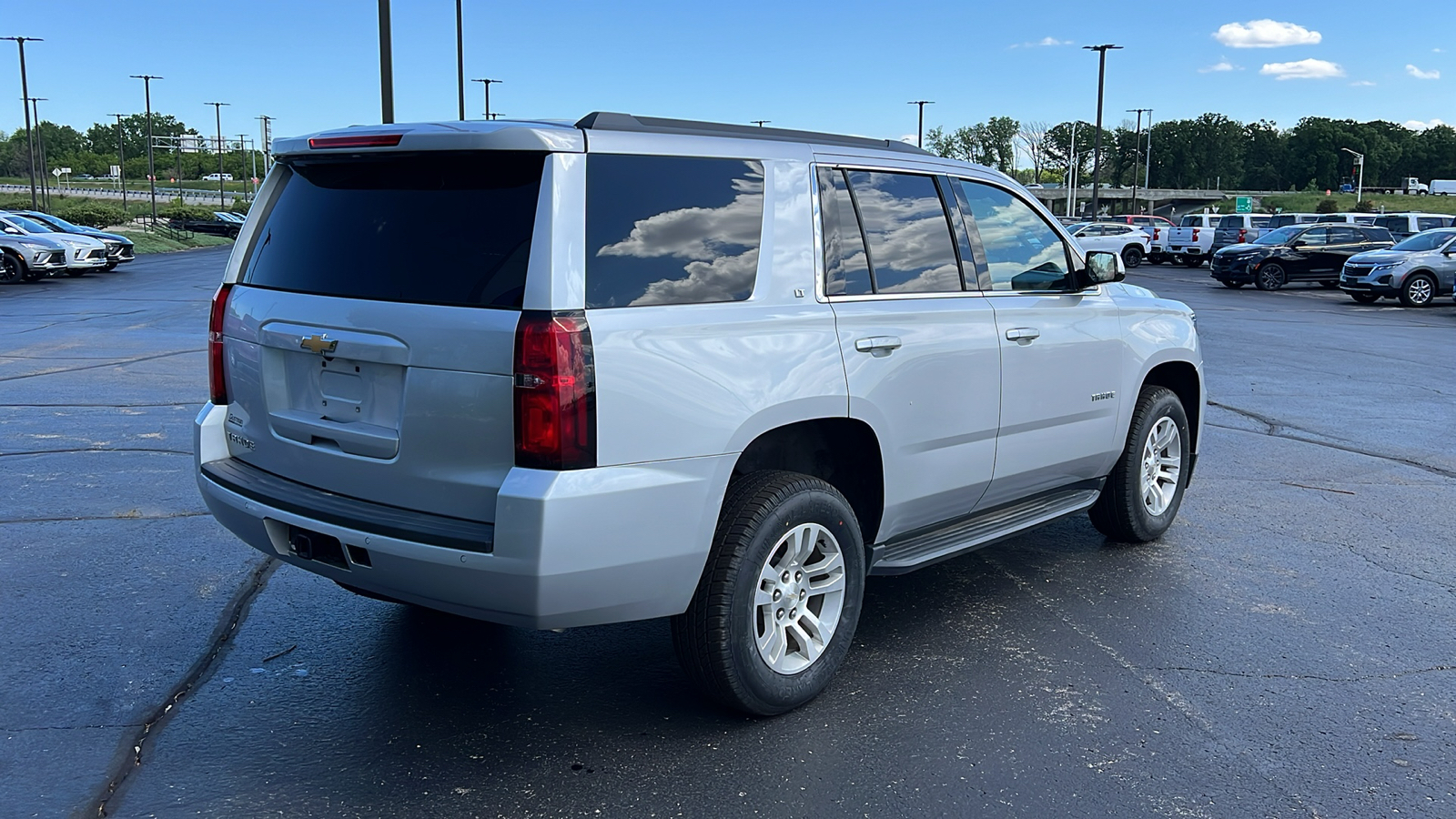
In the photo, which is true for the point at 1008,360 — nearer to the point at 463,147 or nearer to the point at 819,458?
the point at 819,458

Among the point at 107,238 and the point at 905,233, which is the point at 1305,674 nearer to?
the point at 905,233

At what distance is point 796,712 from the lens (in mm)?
4012

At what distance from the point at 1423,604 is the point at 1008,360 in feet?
7.34

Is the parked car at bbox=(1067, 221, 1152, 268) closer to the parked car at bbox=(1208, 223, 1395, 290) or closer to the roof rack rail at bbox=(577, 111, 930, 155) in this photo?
the parked car at bbox=(1208, 223, 1395, 290)

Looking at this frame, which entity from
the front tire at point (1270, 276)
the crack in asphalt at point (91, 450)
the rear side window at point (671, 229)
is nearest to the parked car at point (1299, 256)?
the front tire at point (1270, 276)

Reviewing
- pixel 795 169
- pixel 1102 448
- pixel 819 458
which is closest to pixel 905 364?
pixel 819 458

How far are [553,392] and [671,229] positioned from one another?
721 millimetres

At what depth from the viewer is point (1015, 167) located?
13762cm

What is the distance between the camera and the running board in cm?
442

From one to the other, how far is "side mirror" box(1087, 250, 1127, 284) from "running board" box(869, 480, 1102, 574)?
97 centimetres

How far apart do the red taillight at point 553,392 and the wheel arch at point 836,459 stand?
2.68 ft

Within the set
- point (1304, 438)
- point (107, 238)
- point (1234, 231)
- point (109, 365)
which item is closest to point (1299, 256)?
point (1234, 231)

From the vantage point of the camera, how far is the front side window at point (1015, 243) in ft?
16.2

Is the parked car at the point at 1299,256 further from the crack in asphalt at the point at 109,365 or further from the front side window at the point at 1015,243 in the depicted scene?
the front side window at the point at 1015,243
